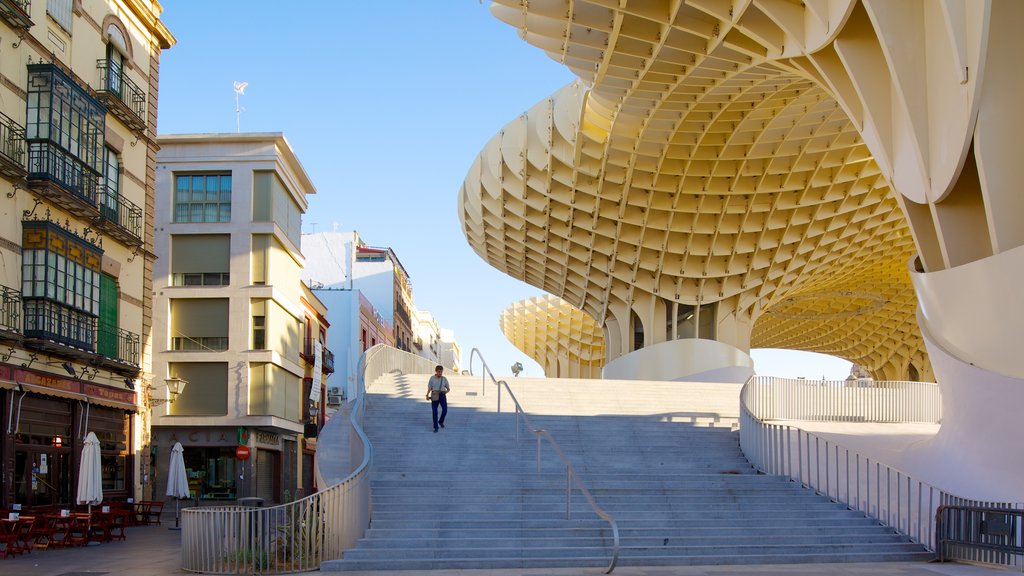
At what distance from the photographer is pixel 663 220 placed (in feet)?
141

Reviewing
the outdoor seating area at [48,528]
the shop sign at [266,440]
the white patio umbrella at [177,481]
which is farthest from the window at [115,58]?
the shop sign at [266,440]

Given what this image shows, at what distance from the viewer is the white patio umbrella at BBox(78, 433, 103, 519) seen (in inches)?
852

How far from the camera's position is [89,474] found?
71.5ft

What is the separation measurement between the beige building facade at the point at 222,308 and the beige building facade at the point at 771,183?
32.4 feet

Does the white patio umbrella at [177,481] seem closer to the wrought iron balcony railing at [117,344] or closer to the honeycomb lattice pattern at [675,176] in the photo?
the wrought iron balcony railing at [117,344]

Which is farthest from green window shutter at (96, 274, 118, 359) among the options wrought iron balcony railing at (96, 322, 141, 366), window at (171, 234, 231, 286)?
window at (171, 234, 231, 286)

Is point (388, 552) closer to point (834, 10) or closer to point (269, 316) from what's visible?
point (834, 10)

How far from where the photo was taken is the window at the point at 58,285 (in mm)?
21484

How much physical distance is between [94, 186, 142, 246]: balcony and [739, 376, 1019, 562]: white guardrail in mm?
15562

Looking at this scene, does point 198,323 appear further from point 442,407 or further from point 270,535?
point 270,535

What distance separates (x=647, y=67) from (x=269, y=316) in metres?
19.7

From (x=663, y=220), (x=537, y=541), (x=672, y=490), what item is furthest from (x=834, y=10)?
(x=663, y=220)

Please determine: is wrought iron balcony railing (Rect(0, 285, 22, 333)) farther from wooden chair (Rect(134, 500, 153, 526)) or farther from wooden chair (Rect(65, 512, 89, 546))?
wooden chair (Rect(134, 500, 153, 526))

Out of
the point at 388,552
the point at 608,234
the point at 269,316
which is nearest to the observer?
the point at 388,552
